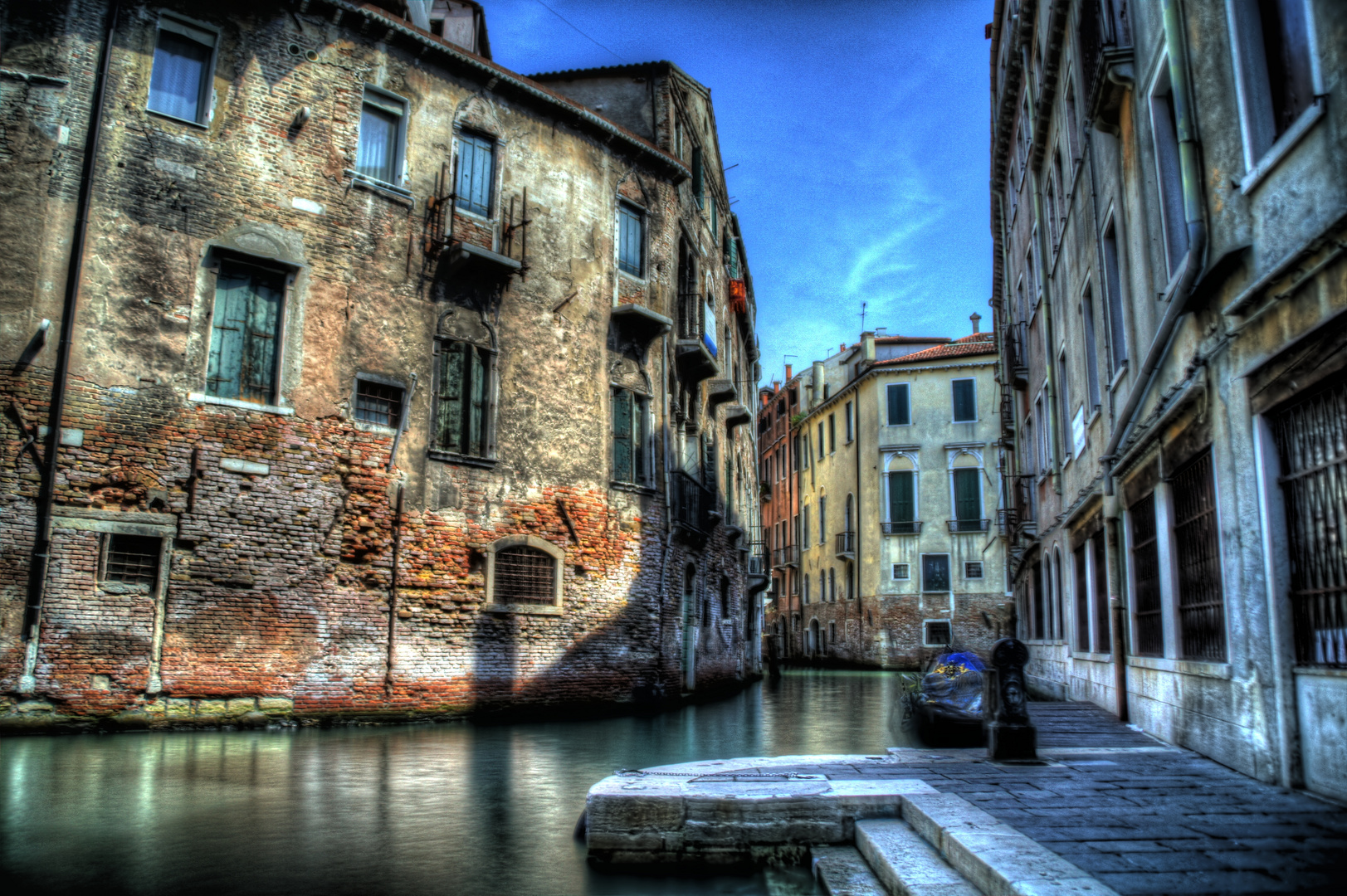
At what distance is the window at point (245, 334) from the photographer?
1405 cm

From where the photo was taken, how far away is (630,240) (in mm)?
19406

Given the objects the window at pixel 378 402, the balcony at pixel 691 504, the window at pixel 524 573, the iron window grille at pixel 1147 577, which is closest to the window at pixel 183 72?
the window at pixel 378 402

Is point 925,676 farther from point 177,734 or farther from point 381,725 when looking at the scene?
point 177,734

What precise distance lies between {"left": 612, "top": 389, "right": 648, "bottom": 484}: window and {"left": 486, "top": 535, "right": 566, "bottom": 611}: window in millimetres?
2134

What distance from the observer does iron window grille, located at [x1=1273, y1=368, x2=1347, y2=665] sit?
5.41 metres

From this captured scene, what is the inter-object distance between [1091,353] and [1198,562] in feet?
18.0

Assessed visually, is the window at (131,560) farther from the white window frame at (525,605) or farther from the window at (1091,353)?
the window at (1091,353)

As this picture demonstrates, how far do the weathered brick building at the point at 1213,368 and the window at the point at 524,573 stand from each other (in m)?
8.13

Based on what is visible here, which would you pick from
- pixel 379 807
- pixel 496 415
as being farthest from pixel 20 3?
pixel 379 807

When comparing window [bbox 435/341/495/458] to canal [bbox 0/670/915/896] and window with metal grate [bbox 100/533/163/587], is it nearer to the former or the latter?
window with metal grate [bbox 100/533/163/587]

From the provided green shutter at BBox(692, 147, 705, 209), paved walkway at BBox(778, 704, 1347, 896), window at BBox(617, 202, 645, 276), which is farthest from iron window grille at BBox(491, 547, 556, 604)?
green shutter at BBox(692, 147, 705, 209)

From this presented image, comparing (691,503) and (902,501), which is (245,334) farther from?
(902,501)

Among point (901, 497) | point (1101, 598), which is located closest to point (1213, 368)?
point (1101, 598)

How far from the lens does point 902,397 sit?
3853 centimetres
